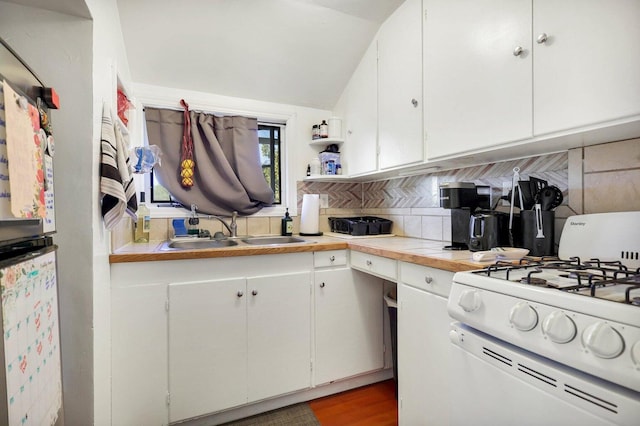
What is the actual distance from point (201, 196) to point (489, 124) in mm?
1873

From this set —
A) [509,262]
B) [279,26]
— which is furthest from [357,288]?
[279,26]

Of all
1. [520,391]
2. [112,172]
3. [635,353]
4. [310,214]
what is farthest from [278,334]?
[635,353]

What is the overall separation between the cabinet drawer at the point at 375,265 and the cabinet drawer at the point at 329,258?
64 millimetres

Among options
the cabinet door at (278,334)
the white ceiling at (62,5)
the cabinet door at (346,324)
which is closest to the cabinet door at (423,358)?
the cabinet door at (346,324)

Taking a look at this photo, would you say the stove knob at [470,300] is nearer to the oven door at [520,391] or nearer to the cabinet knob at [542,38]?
the oven door at [520,391]

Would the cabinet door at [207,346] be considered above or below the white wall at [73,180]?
below

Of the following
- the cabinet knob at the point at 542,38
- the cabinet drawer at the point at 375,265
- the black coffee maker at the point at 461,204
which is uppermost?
the cabinet knob at the point at 542,38

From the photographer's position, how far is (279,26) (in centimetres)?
198

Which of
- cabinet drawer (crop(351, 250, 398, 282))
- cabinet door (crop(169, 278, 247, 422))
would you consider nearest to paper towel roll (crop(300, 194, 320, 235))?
cabinet drawer (crop(351, 250, 398, 282))

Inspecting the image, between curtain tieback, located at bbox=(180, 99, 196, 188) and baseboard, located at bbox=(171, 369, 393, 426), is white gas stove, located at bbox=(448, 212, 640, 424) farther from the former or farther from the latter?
curtain tieback, located at bbox=(180, 99, 196, 188)

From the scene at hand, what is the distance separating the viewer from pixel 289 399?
1869 mm

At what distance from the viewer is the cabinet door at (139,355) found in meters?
1.50

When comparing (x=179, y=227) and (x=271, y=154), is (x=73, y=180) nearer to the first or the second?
(x=179, y=227)

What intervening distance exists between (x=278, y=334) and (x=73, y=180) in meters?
1.26
